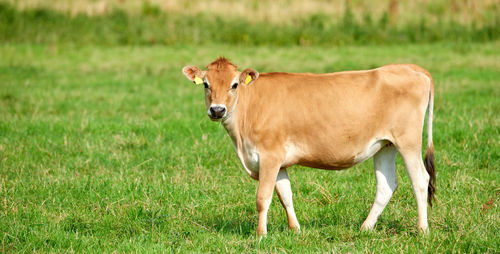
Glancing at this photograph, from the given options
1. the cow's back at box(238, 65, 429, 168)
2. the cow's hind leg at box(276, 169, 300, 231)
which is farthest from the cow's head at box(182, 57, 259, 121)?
the cow's hind leg at box(276, 169, 300, 231)

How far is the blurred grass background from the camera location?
67.0ft

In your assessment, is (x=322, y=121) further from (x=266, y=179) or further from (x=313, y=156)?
(x=266, y=179)

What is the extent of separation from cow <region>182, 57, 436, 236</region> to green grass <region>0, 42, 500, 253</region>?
17.9 inches

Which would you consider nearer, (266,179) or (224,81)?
(266,179)

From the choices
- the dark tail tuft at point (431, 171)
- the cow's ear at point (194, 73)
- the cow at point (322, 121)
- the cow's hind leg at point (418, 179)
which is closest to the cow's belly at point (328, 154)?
the cow at point (322, 121)

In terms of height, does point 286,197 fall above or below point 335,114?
below

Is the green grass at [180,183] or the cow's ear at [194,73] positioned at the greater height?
the cow's ear at [194,73]

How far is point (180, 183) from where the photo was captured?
7383 mm

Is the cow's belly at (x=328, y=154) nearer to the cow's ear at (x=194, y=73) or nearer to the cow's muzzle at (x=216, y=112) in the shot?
the cow's muzzle at (x=216, y=112)

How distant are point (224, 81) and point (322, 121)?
0.96m

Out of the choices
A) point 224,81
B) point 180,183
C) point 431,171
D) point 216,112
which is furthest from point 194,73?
point 431,171

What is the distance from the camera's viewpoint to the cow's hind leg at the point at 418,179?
5930 mm

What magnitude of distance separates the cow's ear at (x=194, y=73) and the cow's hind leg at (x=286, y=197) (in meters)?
1.15

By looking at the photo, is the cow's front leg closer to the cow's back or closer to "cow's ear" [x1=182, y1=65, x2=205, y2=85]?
the cow's back
